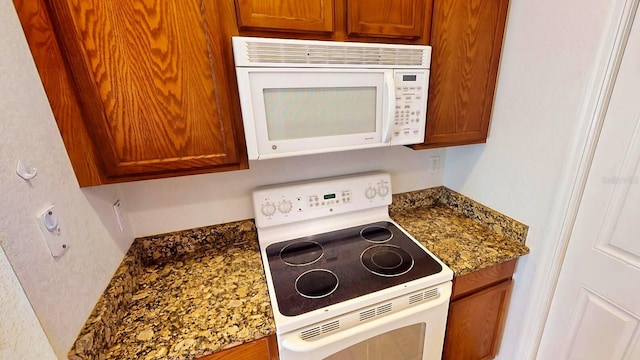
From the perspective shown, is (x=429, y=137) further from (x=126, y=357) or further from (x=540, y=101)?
(x=126, y=357)

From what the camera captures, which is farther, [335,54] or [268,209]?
[268,209]

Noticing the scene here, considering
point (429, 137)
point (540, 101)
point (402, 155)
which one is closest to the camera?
point (540, 101)

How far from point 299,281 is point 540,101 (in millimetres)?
1228

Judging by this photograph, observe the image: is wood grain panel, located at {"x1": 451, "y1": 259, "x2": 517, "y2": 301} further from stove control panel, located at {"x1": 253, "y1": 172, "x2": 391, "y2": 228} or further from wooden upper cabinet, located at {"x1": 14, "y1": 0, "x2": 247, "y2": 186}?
wooden upper cabinet, located at {"x1": 14, "y1": 0, "x2": 247, "y2": 186}

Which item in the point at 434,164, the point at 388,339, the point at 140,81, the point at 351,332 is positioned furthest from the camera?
the point at 434,164

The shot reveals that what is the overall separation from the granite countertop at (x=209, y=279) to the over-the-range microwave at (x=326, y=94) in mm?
538

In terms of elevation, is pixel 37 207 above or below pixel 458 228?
above

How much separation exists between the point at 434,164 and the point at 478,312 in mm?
823

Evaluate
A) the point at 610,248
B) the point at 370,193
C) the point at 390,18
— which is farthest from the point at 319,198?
the point at 610,248

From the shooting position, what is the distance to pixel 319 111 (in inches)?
37.7

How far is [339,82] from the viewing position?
94cm

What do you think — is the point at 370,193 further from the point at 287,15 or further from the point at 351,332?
the point at 287,15

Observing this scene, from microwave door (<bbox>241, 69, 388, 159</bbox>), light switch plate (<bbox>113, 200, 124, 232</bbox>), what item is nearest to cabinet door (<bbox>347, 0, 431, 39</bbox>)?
microwave door (<bbox>241, 69, 388, 159</bbox>)

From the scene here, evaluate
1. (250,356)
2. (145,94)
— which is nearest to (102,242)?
(145,94)
